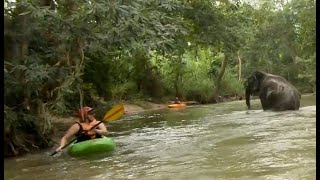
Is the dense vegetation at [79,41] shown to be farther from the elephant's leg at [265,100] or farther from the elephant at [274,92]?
the elephant's leg at [265,100]

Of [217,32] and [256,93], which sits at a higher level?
[217,32]

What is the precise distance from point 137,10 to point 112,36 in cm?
50

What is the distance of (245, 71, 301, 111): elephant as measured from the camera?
12.0m

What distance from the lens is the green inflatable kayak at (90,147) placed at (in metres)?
7.64

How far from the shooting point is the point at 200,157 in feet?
22.2

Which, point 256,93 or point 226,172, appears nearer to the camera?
point 226,172

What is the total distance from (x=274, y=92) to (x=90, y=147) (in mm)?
5945

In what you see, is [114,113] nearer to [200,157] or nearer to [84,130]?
[84,130]

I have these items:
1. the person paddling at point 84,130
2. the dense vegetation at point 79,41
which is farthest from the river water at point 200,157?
the dense vegetation at point 79,41

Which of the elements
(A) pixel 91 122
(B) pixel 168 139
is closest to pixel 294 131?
(B) pixel 168 139

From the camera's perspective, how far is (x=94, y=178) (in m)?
A: 5.80

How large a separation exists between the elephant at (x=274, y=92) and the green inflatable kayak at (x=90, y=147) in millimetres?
5494

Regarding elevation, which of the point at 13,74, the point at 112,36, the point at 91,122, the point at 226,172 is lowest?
the point at 226,172

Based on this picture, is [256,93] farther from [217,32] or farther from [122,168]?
[122,168]
